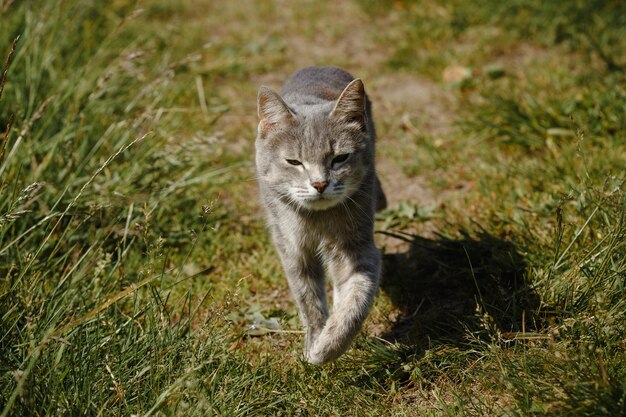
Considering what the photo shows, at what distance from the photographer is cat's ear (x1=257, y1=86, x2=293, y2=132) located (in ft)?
10.8

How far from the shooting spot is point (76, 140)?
429 centimetres

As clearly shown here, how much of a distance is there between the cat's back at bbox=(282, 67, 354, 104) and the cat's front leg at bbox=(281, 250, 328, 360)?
0.90 m

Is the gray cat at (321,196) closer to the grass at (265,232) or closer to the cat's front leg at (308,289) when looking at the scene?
the cat's front leg at (308,289)

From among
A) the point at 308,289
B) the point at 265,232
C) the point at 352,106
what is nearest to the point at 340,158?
the point at 352,106

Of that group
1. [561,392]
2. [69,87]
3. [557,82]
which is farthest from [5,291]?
[557,82]

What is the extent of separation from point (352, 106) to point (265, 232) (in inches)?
52.5

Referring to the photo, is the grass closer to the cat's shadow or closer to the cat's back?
the cat's shadow

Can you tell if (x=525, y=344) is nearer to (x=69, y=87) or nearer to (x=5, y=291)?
(x=5, y=291)

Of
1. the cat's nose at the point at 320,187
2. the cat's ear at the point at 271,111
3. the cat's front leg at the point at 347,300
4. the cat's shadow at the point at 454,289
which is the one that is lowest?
the cat's shadow at the point at 454,289

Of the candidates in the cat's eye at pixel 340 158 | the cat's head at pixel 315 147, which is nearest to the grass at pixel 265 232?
the cat's head at pixel 315 147

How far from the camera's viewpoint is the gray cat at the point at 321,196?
10.5 feet

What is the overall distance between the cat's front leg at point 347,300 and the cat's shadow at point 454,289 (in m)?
0.33

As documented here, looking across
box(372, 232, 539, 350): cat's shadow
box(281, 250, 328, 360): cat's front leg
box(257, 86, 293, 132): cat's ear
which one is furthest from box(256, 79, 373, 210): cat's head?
box(372, 232, 539, 350): cat's shadow

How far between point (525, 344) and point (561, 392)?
0.40 metres
